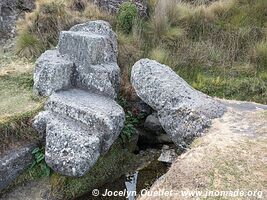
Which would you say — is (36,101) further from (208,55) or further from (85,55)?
(208,55)

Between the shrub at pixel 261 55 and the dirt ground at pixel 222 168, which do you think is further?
the shrub at pixel 261 55

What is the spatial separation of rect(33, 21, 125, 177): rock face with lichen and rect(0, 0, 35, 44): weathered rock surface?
3.21 metres

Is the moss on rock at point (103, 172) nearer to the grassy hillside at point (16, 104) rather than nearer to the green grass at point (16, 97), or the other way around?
the grassy hillside at point (16, 104)

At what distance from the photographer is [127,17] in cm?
999

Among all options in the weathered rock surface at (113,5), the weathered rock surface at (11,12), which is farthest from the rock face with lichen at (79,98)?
the weathered rock surface at (11,12)

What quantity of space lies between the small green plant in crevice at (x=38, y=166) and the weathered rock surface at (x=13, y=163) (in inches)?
3.2

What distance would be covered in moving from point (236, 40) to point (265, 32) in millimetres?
773

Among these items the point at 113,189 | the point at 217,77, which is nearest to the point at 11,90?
the point at 113,189

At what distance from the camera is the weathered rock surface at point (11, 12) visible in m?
11.0

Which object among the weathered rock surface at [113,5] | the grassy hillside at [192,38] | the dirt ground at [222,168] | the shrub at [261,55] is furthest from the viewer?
the weathered rock surface at [113,5]

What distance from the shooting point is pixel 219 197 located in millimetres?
4812

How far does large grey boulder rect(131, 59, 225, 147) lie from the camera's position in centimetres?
664

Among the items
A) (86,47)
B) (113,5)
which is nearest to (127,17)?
(113,5)

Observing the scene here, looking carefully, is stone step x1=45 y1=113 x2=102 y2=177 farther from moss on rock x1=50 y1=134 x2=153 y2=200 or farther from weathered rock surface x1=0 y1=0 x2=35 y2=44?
weathered rock surface x1=0 y1=0 x2=35 y2=44
